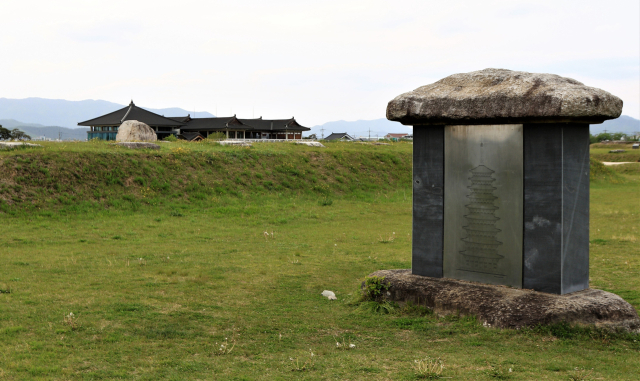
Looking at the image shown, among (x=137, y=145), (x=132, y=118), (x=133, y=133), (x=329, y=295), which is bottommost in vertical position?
(x=329, y=295)

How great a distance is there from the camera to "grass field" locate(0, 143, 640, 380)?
6.18 metres

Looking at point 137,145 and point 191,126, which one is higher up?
point 191,126

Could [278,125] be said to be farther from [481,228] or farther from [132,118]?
[481,228]

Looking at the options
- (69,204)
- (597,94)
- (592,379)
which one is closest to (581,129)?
(597,94)

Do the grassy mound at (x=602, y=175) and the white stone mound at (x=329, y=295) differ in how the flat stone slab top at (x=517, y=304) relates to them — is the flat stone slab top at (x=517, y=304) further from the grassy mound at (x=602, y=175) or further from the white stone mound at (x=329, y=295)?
the grassy mound at (x=602, y=175)

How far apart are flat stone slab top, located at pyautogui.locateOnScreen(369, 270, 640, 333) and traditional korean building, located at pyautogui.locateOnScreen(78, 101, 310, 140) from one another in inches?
2253

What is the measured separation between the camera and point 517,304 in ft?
25.4

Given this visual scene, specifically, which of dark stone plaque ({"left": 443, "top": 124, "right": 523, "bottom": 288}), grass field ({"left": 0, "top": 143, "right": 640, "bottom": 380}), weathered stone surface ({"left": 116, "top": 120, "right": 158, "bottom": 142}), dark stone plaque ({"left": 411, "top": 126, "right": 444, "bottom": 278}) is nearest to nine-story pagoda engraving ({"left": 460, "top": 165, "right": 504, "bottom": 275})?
dark stone plaque ({"left": 443, "top": 124, "right": 523, "bottom": 288})

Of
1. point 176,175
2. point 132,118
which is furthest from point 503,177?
point 132,118

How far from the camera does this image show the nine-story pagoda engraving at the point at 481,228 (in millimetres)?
8750

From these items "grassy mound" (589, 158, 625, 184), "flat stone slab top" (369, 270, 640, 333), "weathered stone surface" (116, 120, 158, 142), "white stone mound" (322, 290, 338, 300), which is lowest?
"white stone mound" (322, 290, 338, 300)

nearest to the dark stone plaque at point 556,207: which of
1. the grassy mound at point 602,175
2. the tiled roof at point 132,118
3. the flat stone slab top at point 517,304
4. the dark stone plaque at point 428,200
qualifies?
the flat stone slab top at point 517,304

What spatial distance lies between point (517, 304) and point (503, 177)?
2061 millimetres

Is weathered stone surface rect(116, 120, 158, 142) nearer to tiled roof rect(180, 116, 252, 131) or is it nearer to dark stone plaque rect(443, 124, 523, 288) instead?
tiled roof rect(180, 116, 252, 131)
